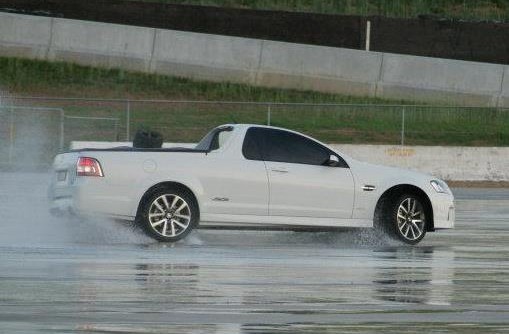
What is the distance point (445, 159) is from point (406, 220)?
55.8ft

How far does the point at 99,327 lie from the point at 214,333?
80 cm

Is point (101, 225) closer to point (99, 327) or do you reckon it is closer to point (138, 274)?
point (138, 274)

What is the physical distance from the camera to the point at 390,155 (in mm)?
35750

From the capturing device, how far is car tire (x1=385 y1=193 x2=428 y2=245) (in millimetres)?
19031

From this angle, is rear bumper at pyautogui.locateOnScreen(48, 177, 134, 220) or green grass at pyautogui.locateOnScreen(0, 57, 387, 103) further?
green grass at pyautogui.locateOnScreen(0, 57, 387, 103)

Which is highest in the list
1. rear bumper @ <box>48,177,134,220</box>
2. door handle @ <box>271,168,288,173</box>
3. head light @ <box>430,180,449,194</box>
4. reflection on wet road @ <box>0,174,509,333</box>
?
door handle @ <box>271,168,288,173</box>

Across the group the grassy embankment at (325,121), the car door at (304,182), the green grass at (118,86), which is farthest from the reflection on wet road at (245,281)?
the green grass at (118,86)

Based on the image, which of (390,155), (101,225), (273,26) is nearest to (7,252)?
(101,225)

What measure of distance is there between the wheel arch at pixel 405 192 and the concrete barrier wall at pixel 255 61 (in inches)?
1049

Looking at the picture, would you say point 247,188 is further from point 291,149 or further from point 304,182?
point 291,149

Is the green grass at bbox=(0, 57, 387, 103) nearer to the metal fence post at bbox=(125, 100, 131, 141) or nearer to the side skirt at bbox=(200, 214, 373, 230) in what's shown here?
the metal fence post at bbox=(125, 100, 131, 141)

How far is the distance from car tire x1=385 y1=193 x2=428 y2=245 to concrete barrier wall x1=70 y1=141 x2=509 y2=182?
16.3 metres

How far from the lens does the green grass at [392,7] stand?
167 feet

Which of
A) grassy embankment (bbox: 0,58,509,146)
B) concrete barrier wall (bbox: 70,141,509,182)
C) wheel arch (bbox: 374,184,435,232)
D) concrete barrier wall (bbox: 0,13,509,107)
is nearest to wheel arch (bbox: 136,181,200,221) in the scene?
wheel arch (bbox: 374,184,435,232)
